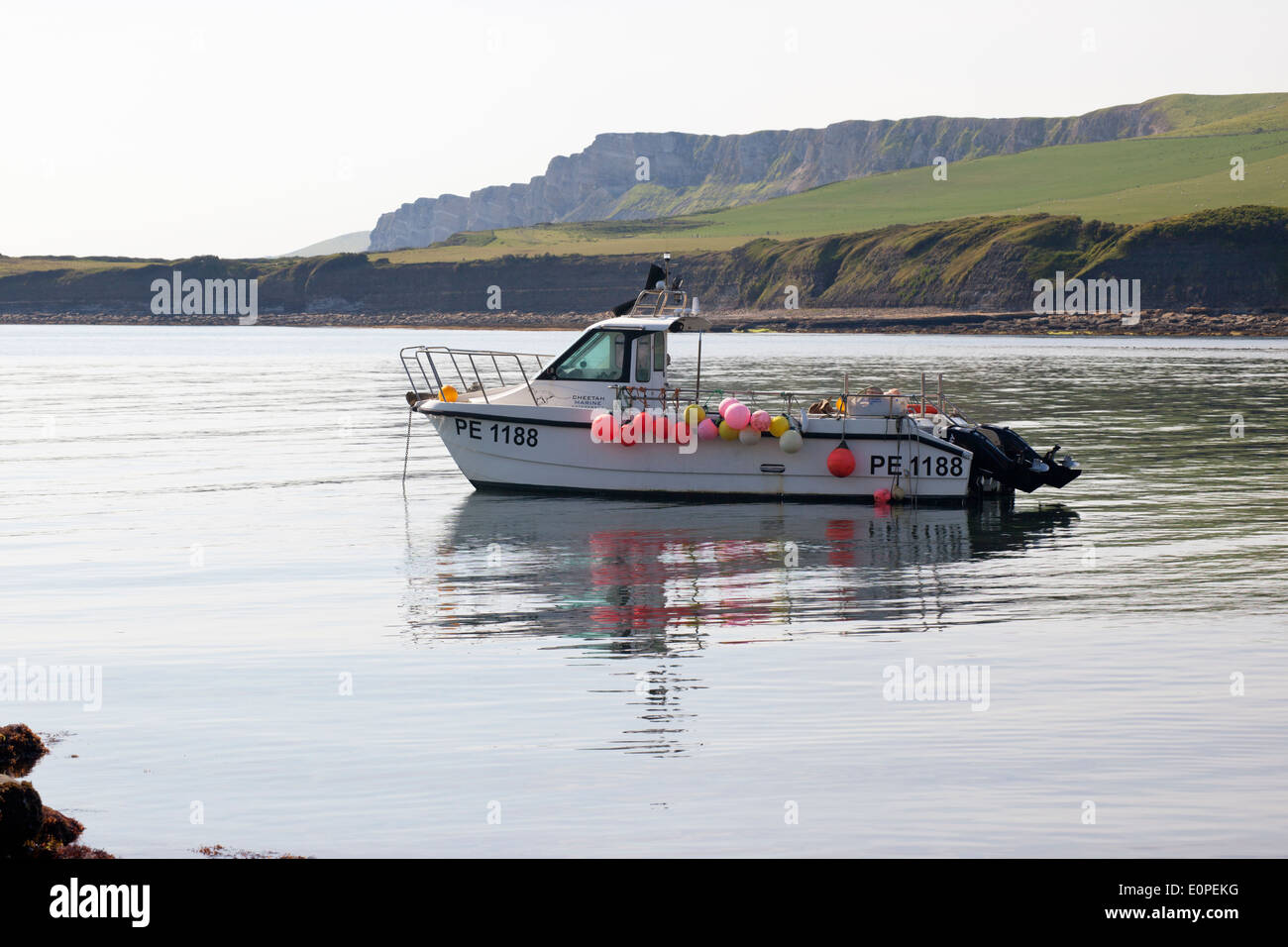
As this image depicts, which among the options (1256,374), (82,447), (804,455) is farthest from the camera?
(1256,374)

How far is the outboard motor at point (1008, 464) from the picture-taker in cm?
2320

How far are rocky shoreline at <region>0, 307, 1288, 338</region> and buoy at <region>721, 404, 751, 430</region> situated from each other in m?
97.0

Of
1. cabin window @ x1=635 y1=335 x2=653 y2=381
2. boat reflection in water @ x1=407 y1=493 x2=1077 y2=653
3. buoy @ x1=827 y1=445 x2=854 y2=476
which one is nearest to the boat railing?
cabin window @ x1=635 y1=335 x2=653 y2=381

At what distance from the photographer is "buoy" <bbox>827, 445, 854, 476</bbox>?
2242 cm

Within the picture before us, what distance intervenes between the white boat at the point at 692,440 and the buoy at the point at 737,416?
1.1 inches

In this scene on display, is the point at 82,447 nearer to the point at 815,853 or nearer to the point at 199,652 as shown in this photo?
the point at 199,652

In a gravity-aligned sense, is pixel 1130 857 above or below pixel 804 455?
below

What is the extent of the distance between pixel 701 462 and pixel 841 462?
2.44 m

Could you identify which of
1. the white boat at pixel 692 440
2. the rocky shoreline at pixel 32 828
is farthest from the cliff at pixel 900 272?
the rocky shoreline at pixel 32 828

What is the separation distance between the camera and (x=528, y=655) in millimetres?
12859

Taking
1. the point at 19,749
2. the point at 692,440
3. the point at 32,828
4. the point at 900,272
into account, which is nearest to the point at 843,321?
the point at 900,272

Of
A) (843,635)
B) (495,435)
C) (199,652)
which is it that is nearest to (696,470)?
(495,435)
